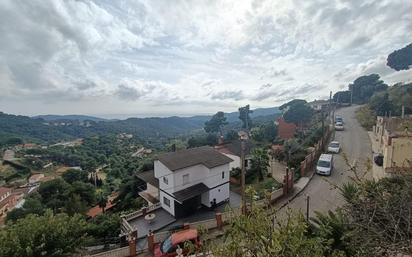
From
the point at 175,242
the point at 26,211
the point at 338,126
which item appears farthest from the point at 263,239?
the point at 338,126

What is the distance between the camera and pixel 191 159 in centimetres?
2189

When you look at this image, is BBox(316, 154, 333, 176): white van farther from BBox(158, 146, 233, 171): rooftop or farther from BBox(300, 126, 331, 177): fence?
BBox(158, 146, 233, 171): rooftop

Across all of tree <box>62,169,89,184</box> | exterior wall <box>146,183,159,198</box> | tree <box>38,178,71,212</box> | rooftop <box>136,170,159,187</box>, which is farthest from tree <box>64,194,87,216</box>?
tree <box>62,169,89,184</box>

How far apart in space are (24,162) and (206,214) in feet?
295

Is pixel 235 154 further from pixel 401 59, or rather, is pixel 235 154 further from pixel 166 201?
pixel 401 59

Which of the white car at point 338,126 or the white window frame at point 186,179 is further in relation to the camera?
the white car at point 338,126

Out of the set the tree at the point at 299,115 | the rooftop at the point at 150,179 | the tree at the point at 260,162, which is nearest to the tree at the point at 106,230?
the rooftop at the point at 150,179

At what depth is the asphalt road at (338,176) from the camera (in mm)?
17984

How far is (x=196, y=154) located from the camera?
906 inches

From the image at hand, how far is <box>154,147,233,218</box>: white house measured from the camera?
2042cm

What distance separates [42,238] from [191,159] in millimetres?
12232

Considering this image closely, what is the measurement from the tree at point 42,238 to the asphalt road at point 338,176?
11.2m

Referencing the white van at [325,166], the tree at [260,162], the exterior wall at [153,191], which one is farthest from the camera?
the tree at [260,162]

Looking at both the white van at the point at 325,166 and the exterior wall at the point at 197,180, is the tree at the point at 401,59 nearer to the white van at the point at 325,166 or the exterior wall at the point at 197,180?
the white van at the point at 325,166
